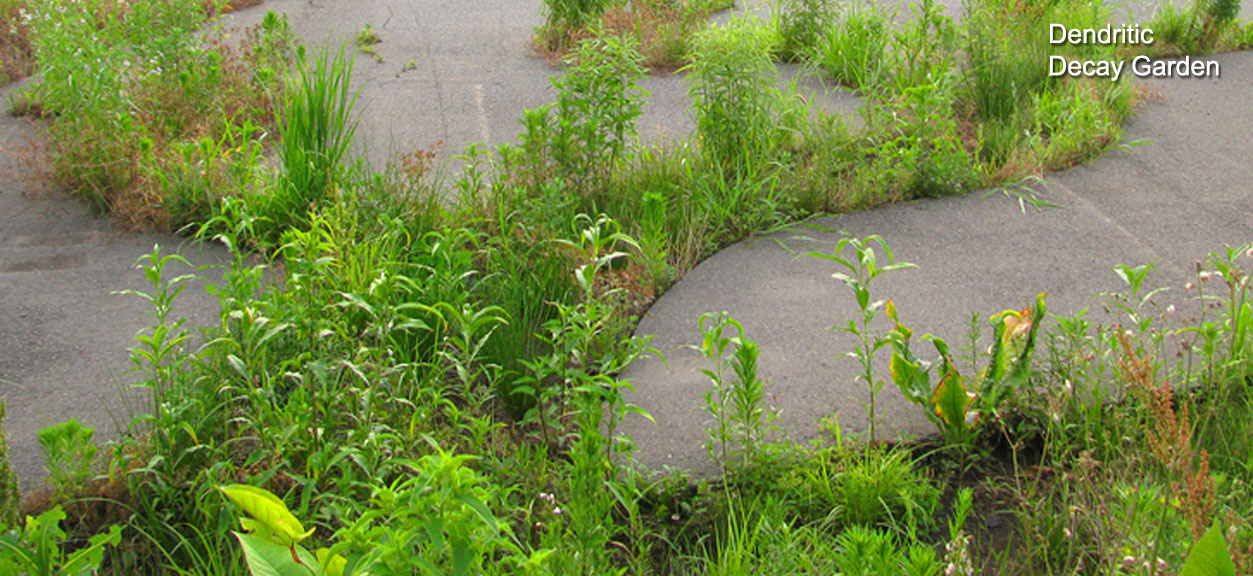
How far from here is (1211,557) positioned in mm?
1965

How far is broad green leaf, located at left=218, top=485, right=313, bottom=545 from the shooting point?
195cm

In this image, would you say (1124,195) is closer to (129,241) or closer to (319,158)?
(319,158)

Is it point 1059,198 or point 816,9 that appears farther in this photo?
point 816,9

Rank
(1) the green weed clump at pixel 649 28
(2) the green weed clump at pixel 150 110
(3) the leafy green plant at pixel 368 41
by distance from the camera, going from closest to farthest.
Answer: (2) the green weed clump at pixel 150 110
(1) the green weed clump at pixel 649 28
(3) the leafy green plant at pixel 368 41

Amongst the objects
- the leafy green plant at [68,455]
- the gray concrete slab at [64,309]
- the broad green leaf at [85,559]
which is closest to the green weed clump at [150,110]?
the gray concrete slab at [64,309]

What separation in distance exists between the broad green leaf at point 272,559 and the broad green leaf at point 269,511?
2 cm

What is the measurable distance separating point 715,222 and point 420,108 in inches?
90.4

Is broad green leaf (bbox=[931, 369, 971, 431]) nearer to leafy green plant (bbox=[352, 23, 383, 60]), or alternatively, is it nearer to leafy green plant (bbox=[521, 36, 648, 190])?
leafy green plant (bbox=[521, 36, 648, 190])

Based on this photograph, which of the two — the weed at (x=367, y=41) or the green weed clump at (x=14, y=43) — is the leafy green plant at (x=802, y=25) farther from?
the green weed clump at (x=14, y=43)

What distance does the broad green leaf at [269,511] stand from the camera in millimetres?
1951

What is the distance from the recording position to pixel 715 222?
483 centimetres

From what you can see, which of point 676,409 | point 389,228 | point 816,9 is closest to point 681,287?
point 676,409

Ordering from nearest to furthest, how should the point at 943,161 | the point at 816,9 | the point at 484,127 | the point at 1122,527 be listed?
the point at 1122,527 → the point at 943,161 → the point at 484,127 → the point at 816,9

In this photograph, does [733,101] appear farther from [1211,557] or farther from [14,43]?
[14,43]
